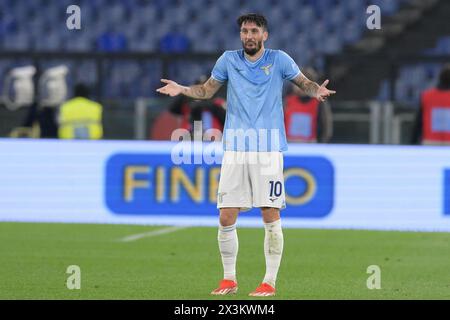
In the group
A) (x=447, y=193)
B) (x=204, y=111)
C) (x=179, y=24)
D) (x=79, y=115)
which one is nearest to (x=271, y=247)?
(x=447, y=193)

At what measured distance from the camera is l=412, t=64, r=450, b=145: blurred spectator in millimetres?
17484

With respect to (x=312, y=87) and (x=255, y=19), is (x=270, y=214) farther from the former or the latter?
(x=255, y=19)


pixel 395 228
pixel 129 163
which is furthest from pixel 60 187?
pixel 395 228

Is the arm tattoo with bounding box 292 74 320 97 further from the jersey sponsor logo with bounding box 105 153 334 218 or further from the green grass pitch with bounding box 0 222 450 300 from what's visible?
the jersey sponsor logo with bounding box 105 153 334 218

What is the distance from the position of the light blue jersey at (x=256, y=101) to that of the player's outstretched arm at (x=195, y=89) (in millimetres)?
185

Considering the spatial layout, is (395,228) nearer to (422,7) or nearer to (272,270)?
(272,270)

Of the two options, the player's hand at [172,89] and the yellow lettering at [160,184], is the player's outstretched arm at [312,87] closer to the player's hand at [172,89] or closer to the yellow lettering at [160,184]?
the player's hand at [172,89]

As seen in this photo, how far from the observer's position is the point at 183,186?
16.0m

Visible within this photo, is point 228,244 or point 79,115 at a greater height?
point 79,115

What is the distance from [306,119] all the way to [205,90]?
818cm

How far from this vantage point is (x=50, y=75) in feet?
65.4

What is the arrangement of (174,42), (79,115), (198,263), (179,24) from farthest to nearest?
1. (179,24)
2. (174,42)
3. (79,115)
4. (198,263)

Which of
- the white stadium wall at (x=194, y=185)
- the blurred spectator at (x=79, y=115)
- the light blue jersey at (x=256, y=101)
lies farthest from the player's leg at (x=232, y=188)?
the blurred spectator at (x=79, y=115)

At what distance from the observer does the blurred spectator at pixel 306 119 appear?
1786 centimetres
